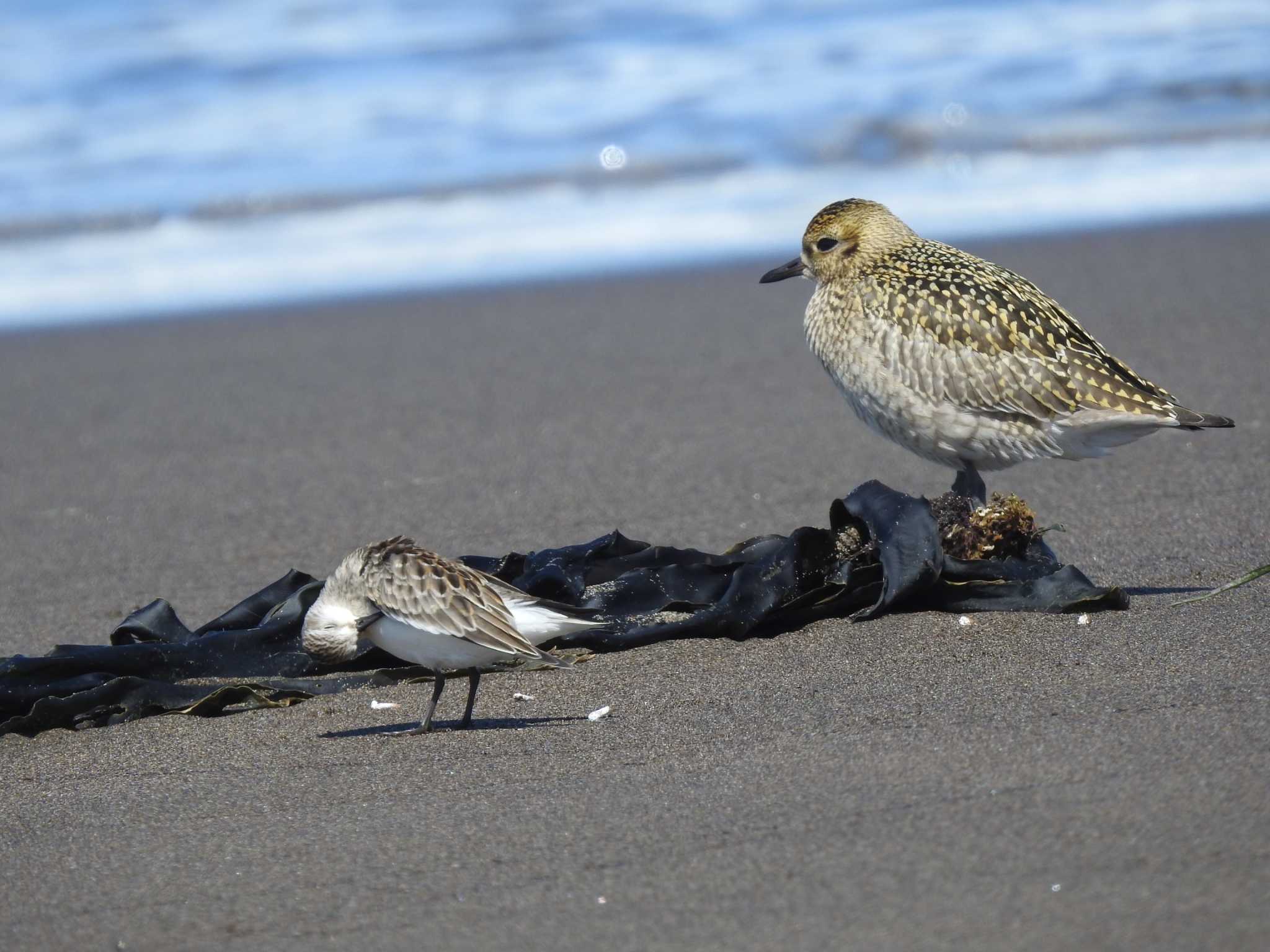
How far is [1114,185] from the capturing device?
13953 mm

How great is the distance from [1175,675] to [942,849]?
4.10ft

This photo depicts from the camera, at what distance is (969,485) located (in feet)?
18.0

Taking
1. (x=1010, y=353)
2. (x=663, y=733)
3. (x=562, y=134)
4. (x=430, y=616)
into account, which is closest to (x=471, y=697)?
(x=430, y=616)

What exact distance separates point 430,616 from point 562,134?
515 inches

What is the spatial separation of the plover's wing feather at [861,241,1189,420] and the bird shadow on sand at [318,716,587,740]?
5.85 ft

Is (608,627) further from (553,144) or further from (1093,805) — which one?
(553,144)

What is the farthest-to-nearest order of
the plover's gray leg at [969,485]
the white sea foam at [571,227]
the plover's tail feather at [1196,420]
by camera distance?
the white sea foam at [571,227]
the plover's gray leg at [969,485]
the plover's tail feather at [1196,420]

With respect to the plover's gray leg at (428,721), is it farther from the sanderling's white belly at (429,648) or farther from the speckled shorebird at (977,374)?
the speckled shorebird at (977,374)

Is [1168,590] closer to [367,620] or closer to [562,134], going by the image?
[367,620]

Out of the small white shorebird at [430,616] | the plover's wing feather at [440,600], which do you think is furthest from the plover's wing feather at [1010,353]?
the plover's wing feather at [440,600]

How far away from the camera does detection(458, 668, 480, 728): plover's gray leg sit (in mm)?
4398

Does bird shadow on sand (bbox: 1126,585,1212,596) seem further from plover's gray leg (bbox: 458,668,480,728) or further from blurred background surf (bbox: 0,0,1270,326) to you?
blurred background surf (bbox: 0,0,1270,326)

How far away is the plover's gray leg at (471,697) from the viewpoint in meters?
4.40

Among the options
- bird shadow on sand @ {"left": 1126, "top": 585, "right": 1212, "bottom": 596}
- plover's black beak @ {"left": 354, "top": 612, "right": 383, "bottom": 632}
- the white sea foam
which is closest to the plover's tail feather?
bird shadow on sand @ {"left": 1126, "top": 585, "right": 1212, "bottom": 596}
